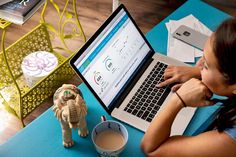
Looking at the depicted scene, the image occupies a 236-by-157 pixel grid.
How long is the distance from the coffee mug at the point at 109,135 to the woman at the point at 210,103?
73mm

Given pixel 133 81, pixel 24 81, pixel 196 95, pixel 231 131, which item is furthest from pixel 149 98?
pixel 24 81

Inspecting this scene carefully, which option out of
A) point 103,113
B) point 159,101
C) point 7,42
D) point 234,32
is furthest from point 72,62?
point 7,42

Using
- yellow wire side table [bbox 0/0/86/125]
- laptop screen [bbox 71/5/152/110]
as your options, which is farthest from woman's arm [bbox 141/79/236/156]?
yellow wire side table [bbox 0/0/86/125]

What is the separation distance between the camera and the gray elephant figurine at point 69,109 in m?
0.98

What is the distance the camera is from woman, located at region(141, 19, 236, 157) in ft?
3.08

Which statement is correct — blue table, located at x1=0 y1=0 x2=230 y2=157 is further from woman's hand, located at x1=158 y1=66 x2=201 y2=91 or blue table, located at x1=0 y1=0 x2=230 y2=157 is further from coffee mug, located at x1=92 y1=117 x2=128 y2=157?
woman's hand, located at x1=158 y1=66 x2=201 y2=91

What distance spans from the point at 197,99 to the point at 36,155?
21.3 inches

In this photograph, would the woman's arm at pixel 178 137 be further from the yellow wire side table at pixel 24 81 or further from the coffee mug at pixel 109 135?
the yellow wire side table at pixel 24 81

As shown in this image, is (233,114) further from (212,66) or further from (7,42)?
(7,42)

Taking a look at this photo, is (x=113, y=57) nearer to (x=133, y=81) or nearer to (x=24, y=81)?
(x=133, y=81)

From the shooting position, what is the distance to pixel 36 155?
1064mm

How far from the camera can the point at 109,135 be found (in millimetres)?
1099

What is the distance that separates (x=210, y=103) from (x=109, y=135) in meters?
0.35

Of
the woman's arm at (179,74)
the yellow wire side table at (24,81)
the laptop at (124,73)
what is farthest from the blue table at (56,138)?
the yellow wire side table at (24,81)
